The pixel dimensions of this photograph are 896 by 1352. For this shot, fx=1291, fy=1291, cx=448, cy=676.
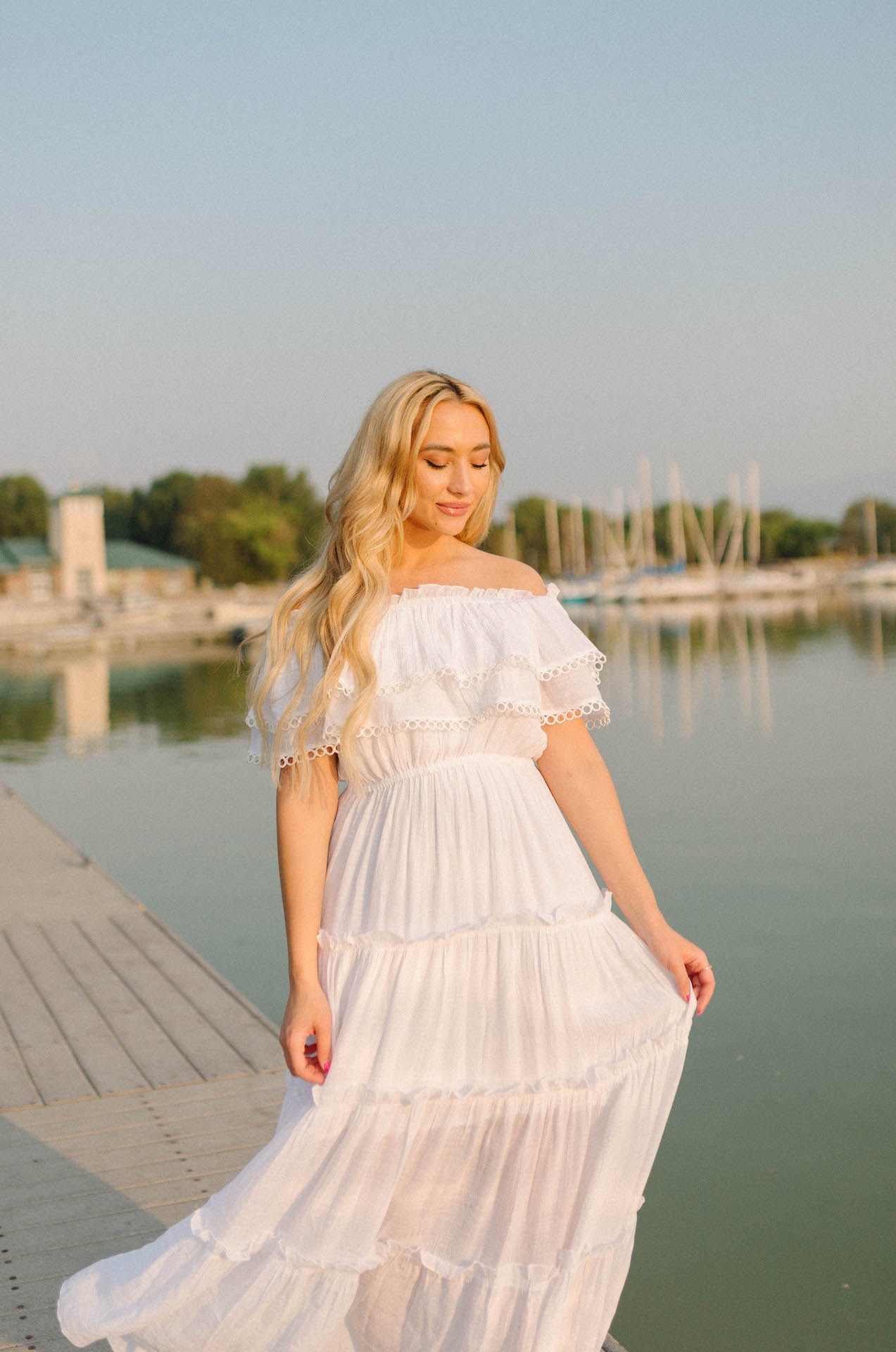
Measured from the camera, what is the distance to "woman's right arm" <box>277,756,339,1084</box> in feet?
6.18

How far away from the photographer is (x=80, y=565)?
61.4 metres

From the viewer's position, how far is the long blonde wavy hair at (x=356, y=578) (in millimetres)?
1955

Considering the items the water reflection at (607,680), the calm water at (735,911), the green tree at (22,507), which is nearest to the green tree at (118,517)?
the green tree at (22,507)

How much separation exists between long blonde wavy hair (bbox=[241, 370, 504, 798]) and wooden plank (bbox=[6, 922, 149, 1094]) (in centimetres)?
250

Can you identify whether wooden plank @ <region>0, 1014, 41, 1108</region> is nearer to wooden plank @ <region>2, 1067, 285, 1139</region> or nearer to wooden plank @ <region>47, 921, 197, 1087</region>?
wooden plank @ <region>2, 1067, 285, 1139</region>

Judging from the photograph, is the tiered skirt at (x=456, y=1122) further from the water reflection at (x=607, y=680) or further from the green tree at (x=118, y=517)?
the green tree at (x=118, y=517)

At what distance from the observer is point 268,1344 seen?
1.93 m

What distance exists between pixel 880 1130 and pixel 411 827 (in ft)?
11.8

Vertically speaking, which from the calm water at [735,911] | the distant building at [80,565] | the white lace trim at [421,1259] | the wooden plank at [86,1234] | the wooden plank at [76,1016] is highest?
the distant building at [80,565]

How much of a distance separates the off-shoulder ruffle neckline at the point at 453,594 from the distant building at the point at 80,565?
58.5 m

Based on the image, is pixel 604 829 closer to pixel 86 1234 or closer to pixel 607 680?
pixel 86 1234

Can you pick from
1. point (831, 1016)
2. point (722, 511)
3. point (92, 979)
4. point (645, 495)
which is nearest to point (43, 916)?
point (92, 979)

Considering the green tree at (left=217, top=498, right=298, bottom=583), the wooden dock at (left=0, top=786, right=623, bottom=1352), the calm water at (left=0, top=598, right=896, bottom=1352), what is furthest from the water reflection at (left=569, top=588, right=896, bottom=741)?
the green tree at (left=217, top=498, right=298, bottom=583)

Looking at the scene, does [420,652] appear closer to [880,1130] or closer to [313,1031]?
[313,1031]
